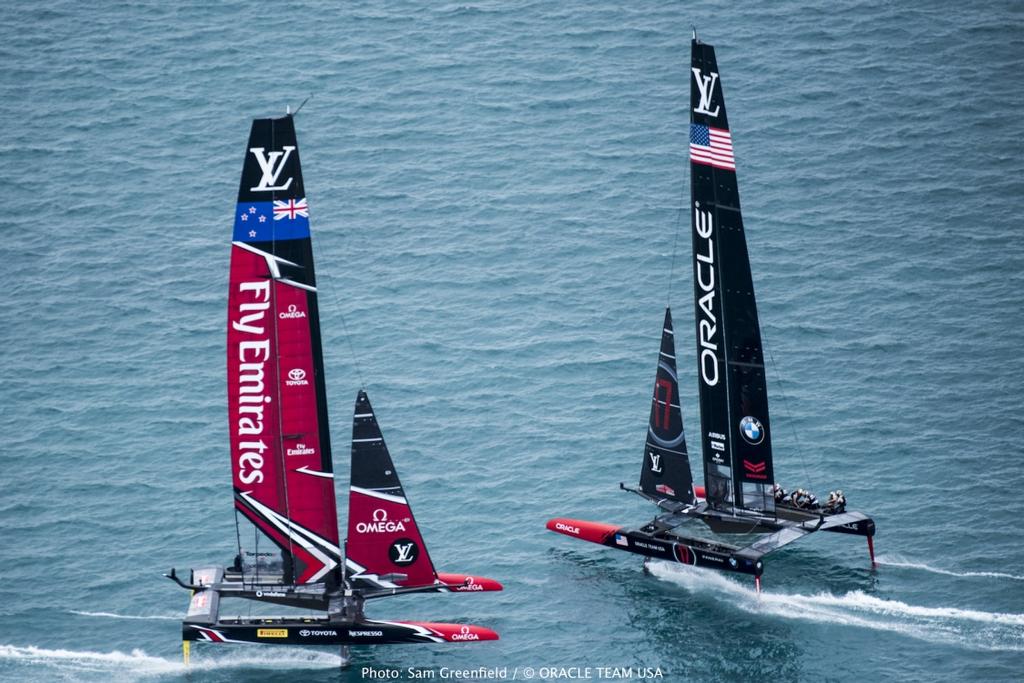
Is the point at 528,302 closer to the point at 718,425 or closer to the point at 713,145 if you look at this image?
the point at 718,425

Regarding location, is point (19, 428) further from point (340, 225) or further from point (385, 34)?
point (385, 34)

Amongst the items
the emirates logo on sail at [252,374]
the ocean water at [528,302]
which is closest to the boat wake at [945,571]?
the ocean water at [528,302]

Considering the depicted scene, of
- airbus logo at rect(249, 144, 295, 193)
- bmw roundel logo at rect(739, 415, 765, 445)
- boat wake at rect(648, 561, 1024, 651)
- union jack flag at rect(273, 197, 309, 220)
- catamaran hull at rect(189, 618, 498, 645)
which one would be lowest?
boat wake at rect(648, 561, 1024, 651)

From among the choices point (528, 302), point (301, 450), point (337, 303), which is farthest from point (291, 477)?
point (528, 302)

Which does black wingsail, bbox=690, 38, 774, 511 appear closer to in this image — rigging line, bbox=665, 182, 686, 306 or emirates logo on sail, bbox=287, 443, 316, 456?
emirates logo on sail, bbox=287, 443, 316, 456

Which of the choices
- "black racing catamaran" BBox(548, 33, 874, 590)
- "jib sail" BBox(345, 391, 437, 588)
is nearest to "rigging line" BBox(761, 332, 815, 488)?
"black racing catamaran" BBox(548, 33, 874, 590)

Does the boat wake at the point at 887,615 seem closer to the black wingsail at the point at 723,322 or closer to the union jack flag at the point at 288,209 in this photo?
the black wingsail at the point at 723,322
